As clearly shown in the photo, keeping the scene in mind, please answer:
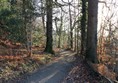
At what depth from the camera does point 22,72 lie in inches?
471

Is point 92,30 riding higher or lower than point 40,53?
higher

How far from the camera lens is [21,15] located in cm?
→ 1708

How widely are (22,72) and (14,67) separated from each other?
0.55 metres

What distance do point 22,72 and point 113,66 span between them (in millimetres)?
12732

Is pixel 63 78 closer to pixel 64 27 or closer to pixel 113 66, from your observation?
pixel 113 66

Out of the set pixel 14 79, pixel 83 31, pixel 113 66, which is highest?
pixel 83 31

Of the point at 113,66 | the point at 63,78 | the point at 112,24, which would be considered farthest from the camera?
the point at 112,24

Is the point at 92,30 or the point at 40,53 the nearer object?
the point at 92,30

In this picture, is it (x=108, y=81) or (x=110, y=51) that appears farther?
(x=110, y=51)

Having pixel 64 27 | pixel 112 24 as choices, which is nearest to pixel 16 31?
pixel 112 24

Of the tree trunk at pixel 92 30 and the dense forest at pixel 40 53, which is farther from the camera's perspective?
the tree trunk at pixel 92 30

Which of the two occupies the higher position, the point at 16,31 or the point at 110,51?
the point at 16,31

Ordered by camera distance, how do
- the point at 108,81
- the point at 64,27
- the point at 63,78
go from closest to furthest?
the point at 108,81
the point at 63,78
the point at 64,27

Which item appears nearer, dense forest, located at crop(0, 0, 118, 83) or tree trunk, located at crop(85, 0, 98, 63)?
dense forest, located at crop(0, 0, 118, 83)
